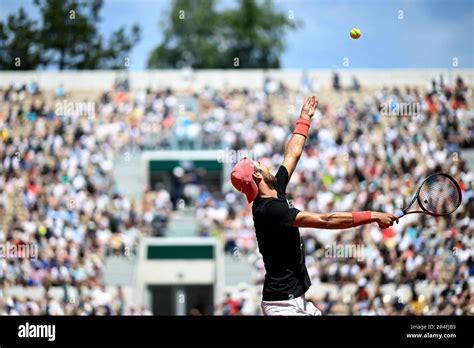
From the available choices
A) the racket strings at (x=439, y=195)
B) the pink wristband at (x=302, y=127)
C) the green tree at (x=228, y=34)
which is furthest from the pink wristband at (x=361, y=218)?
the green tree at (x=228, y=34)

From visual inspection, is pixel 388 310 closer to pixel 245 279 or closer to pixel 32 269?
pixel 245 279

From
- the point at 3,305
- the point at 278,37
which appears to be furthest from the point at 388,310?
the point at 278,37

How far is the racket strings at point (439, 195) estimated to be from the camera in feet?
20.2

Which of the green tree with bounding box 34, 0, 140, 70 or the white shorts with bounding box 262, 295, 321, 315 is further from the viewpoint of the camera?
the green tree with bounding box 34, 0, 140, 70

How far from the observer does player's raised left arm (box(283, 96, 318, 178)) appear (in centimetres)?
645

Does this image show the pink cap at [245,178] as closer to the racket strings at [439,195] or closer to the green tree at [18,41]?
the racket strings at [439,195]

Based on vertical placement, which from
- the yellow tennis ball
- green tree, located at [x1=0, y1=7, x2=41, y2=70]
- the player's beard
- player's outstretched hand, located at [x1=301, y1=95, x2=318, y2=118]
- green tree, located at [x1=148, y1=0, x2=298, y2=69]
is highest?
green tree, located at [x1=148, y1=0, x2=298, y2=69]

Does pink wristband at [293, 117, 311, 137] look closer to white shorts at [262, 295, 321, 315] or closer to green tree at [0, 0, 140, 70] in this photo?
white shorts at [262, 295, 321, 315]

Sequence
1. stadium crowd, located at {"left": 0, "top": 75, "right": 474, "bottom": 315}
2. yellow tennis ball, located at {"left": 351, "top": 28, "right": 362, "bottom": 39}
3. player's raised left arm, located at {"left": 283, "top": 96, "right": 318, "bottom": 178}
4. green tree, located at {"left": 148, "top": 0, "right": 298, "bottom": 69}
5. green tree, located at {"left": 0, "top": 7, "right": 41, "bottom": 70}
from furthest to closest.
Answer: green tree, located at {"left": 148, "top": 0, "right": 298, "bottom": 69} < green tree, located at {"left": 0, "top": 7, "right": 41, "bottom": 70} < stadium crowd, located at {"left": 0, "top": 75, "right": 474, "bottom": 315} < yellow tennis ball, located at {"left": 351, "top": 28, "right": 362, "bottom": 39} < player's raised left arm, located at {"left": 283, "top": 96, "right": 318, "bottom": 178}

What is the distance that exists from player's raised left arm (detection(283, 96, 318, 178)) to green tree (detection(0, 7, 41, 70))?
12793 mm

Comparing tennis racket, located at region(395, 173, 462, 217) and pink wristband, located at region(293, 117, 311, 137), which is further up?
pink wristband, located at region(293, 117, 311, 137)

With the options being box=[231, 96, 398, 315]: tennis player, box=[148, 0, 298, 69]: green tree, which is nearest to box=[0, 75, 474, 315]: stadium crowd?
box=[231, 96, 398, 315]: tennis player

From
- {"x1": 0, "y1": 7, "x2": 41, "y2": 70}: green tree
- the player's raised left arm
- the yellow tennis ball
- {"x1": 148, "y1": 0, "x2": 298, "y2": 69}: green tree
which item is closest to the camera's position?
the player's raised left arm

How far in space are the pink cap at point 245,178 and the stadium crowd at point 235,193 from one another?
23.7ft
